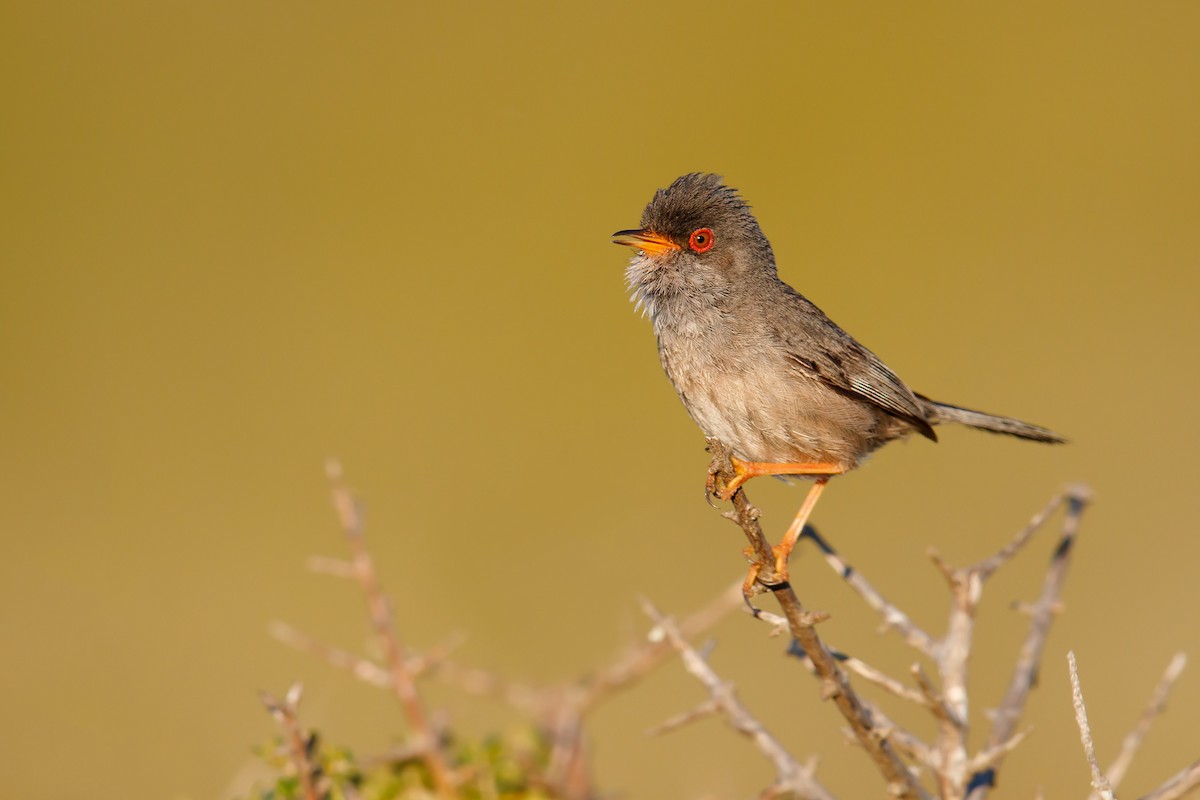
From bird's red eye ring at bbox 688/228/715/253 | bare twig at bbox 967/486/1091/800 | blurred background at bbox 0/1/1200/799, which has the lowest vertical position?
bare twig at bbox 967/486/1091/800

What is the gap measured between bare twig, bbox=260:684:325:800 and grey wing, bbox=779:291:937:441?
2.26 m

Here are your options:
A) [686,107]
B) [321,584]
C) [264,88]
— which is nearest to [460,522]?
[321,584]

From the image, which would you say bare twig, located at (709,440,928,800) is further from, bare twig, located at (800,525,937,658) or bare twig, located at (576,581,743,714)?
bare twig, located at (800,525,937,658)

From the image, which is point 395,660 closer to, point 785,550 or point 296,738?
point 296,738

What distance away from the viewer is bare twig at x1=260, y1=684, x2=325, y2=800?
2174 mm

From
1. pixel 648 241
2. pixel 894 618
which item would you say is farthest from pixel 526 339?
pixel 894 618

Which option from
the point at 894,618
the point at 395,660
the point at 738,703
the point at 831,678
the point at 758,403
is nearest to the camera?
the point at 395,660

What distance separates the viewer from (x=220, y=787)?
3664 millimetres

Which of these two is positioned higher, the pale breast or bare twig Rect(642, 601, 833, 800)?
the pale breast

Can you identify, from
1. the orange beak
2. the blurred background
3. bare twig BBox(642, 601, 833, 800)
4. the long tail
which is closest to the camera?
bare twig BBox(642, 601, 833, 800)

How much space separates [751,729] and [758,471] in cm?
102

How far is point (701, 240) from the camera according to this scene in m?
4.20

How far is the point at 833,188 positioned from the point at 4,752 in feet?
23.9

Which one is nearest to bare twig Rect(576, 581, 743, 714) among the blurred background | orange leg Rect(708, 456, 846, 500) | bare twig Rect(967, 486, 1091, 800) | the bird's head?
orange leg Rect(708, 456, 846, 500)
